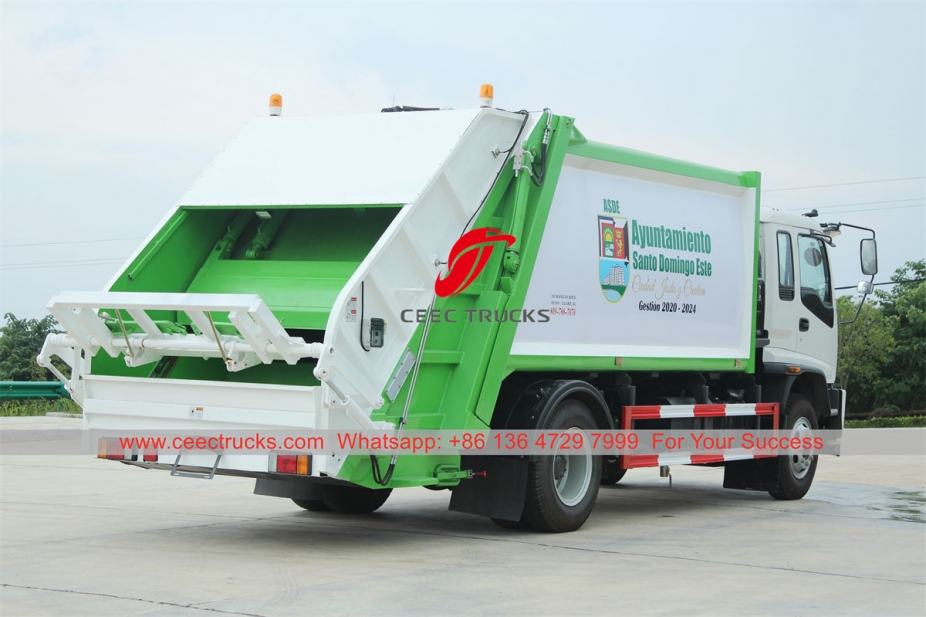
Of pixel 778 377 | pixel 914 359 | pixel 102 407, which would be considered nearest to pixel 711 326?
pixel 778 377

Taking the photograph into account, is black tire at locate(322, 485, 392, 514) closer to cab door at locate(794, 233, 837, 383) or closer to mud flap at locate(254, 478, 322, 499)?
mud flap at locate(254, 478, 322, 499)

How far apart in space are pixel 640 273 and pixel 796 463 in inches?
134

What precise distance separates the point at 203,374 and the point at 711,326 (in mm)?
4785

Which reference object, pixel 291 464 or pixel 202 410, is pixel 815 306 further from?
pixel 202 410

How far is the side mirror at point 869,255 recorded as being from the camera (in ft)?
39.0

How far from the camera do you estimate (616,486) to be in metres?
13.0

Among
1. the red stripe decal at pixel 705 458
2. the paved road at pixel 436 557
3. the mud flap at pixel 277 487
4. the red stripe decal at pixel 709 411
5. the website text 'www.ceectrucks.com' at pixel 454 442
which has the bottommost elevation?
the paved road at pixel 436 557

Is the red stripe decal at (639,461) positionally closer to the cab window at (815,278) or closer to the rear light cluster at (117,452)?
the cab window at (815,278)

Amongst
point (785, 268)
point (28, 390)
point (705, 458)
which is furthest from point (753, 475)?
point (28, 390)

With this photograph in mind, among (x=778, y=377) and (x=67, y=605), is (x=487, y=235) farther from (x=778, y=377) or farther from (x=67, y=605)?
(x=778, y=377)

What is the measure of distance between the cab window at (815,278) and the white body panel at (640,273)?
1.10 metres

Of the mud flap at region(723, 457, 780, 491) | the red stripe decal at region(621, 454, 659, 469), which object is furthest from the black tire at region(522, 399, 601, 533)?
the mud flap at region(723, 457, 780, 491)

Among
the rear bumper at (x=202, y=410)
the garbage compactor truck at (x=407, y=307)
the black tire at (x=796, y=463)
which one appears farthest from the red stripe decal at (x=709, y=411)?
the rear bumper at (x=202, y=410)

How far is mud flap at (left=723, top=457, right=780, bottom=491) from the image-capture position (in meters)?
11.7
